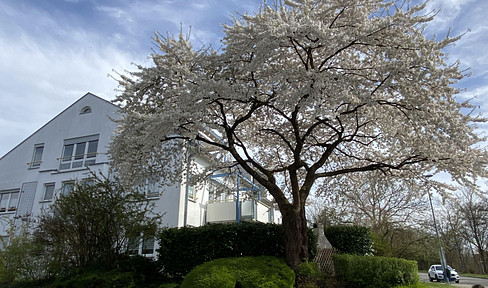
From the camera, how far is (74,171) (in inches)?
679

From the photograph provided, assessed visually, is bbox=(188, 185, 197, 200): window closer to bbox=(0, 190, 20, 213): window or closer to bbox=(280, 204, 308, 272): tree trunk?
bbox=(280, 204, 308, 272): tree trunk

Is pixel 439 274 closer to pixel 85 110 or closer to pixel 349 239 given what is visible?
pixel 349 239

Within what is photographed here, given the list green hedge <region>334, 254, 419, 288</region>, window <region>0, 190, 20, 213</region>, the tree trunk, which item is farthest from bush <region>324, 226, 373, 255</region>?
window <region>0, 190, 20, 213</region>

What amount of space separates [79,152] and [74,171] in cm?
127

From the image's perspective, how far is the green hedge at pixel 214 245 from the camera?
9.12m

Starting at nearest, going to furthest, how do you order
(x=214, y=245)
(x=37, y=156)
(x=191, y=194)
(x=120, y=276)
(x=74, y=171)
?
(x=120, y=276) → (x=214, y=245) → (x=191, y=194) → (x=74, y=171) → (x=37, y=156)

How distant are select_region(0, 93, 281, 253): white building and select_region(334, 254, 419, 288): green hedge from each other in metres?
7.25

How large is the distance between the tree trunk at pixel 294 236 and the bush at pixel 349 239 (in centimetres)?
211

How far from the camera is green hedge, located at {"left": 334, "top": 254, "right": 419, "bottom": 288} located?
7883mm

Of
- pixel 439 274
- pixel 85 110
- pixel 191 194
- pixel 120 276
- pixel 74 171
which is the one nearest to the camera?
pixel 120 276

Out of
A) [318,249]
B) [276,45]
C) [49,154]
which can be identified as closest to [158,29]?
[276,45]

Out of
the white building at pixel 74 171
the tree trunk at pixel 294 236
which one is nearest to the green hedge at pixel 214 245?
the tree trunk at pixel 294 236

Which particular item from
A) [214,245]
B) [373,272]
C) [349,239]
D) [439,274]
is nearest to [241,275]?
[214,245]

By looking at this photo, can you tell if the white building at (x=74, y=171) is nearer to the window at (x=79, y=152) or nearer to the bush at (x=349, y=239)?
the window at (x=79, y=152)
